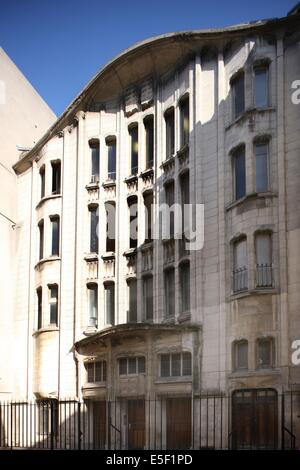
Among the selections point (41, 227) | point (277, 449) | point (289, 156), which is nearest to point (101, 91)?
point (41, 227)

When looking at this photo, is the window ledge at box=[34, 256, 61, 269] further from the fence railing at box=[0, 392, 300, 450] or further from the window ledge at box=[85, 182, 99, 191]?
the fence railing at box=[0, 392, 300, 450]

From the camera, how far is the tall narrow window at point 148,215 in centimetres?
3472

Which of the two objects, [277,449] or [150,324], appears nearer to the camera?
[277,449]

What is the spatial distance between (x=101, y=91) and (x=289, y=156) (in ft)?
39.9

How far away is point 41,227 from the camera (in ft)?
132

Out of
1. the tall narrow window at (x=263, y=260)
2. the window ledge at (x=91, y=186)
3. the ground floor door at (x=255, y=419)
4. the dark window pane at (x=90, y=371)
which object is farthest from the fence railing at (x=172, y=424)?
the window ledge at (x=91, y=186)

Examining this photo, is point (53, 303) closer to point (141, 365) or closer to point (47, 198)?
point (47, 198)

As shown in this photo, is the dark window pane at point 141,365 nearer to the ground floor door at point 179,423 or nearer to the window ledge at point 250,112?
the ground floor door at point 179,423

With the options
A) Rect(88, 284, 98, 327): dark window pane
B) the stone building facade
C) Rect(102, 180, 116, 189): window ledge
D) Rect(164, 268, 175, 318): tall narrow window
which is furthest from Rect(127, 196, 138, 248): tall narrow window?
Rect(88, 284, 98, 327): dark window pane

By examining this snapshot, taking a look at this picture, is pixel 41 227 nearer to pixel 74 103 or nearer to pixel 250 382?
pixel 74 103

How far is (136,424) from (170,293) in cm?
554

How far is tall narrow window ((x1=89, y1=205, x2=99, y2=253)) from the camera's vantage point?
3722 centimetres

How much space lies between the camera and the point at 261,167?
1173 inches

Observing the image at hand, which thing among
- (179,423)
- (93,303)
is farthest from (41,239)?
(179,423)
